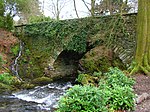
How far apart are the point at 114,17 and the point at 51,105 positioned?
5.55m

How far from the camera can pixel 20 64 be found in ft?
51.8

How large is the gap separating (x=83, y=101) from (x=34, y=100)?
17.9 feet

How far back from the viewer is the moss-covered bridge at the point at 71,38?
40.4 ft

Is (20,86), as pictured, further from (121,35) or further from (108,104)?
(108,104)

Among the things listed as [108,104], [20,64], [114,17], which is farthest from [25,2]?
[108,104]

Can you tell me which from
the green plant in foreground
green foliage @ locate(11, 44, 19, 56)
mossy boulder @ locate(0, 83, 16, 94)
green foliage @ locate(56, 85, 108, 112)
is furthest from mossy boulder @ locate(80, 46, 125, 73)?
green foliage @ locate(56, 85, 108, 112)

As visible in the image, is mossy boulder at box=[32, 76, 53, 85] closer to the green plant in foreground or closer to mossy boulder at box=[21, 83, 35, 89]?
mossy boulder at box=[21, 83, 35, 89]

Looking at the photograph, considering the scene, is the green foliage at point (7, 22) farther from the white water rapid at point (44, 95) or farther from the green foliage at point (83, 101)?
the green foliage at point (83, 101)

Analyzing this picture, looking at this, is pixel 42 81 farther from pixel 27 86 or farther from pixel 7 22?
pixel 7 22

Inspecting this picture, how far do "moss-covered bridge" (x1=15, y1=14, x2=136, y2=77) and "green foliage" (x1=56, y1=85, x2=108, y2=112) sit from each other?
23.2ft

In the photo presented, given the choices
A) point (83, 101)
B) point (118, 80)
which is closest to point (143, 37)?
point (118, 80)

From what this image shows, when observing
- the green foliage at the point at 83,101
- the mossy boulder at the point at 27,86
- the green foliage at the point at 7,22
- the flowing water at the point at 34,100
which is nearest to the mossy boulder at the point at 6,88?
the flowing water at the point at 34,100

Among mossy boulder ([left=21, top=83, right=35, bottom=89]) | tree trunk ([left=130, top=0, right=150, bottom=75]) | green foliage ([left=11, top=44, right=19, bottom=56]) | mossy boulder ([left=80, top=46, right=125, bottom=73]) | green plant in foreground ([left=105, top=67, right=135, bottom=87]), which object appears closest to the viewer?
green plant in foreground ([left=105, top=67, right=135, bottom=87])

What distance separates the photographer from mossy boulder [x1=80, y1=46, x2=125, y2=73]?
1351 cm
